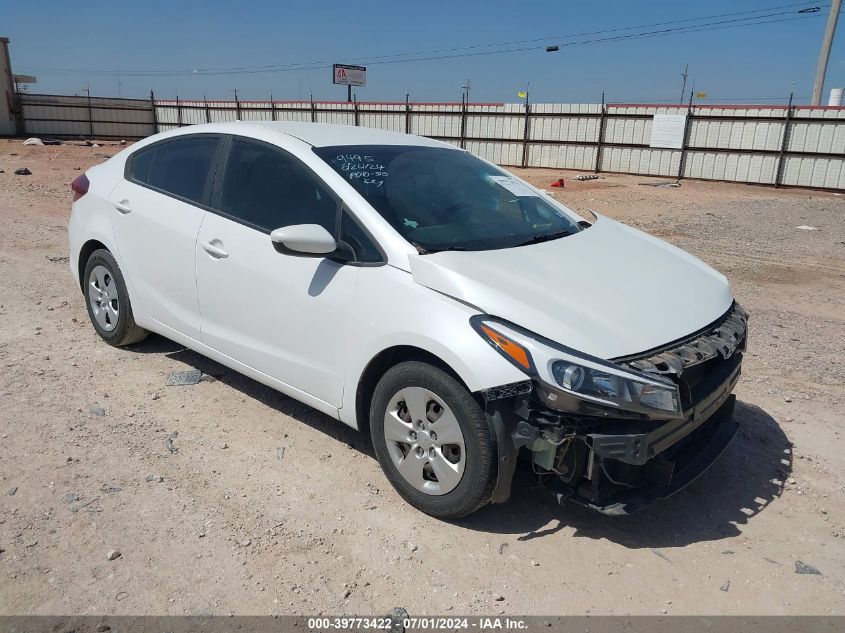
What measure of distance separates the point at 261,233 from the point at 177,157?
120cm

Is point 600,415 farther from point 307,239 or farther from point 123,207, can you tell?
point 123,207

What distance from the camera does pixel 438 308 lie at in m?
2.88

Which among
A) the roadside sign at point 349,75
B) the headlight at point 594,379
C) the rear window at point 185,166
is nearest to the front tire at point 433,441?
the headlight at point 594,379

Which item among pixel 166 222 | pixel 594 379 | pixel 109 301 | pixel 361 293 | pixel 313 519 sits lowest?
pixel 313 519

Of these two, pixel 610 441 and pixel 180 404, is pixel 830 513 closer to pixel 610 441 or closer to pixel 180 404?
pixel 610 441

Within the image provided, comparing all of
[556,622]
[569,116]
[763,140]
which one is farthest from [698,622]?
[569,116]

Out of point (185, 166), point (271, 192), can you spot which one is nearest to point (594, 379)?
point (271, 192)

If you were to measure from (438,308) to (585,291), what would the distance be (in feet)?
2.26

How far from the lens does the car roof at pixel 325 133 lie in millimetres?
3842

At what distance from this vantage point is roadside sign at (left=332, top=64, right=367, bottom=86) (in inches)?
1667

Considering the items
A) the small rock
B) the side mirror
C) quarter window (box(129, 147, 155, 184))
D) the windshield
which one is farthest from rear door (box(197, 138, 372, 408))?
the small rock

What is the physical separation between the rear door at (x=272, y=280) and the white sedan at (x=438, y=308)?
0.01 m

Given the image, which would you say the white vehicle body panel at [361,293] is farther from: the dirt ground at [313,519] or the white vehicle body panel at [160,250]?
the dirt ground at [313,519]

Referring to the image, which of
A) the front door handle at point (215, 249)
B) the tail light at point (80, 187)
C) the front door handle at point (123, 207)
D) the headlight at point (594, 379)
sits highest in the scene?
the tail light at point (80, 187)
